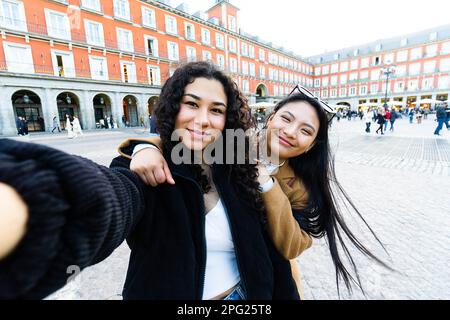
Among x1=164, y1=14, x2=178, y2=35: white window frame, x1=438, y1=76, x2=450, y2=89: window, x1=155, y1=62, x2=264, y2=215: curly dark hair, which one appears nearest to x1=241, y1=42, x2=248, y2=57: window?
x1=164, y1=14, x2=178, y2=35: white window frame

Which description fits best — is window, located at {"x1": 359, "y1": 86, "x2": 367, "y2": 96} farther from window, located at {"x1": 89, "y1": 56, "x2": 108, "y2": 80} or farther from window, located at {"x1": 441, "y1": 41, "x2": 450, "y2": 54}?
window, located at {"x1": 89, "y1": 56, "x2": 108, "y2": 80}

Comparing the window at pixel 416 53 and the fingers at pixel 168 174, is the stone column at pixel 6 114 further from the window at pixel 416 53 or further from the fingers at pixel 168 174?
the window at pixel 416 53

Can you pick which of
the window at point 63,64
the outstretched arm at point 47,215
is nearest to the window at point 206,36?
the window at point 63,64

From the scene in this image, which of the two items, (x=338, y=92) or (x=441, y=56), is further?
Result: (x=338, y=92)

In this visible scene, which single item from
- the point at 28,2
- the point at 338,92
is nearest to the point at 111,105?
the point at 28,2

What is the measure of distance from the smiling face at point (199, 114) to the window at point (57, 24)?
2352 centimetres

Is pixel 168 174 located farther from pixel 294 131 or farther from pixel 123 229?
pixel 294 131

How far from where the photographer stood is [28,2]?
16.2 metres

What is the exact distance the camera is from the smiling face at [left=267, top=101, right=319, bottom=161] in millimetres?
1699

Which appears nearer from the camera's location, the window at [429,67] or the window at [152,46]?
the window at [152,46]

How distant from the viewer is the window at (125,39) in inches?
825

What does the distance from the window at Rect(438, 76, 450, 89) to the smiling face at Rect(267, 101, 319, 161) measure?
5298cm

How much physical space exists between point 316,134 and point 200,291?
1.46m
